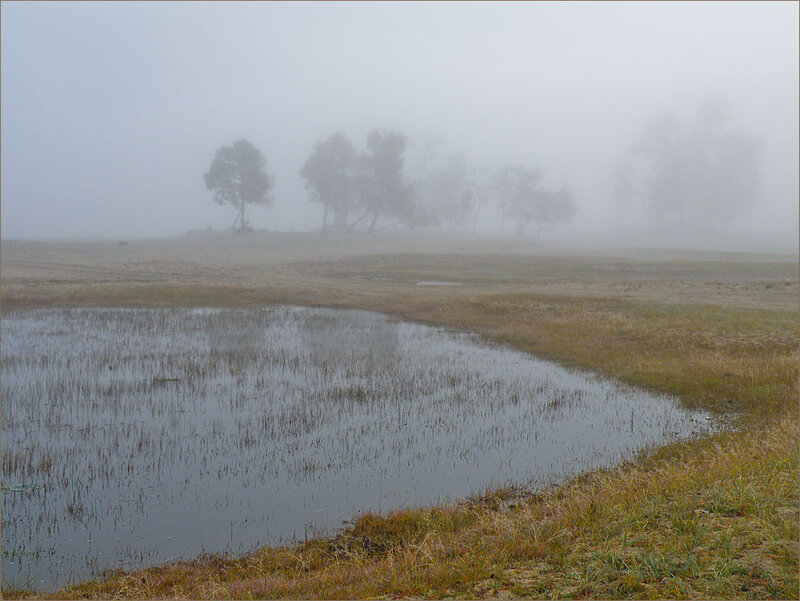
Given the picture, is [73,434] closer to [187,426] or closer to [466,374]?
[187,426]

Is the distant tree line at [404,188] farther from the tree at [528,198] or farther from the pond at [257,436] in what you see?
the pond at [257,436]

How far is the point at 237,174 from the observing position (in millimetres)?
94938

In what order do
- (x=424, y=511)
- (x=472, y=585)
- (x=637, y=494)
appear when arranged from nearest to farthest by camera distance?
(x=472, y=585) < (x=637, y=494) < (x=424, y=511)

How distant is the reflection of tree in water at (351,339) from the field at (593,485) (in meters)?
2.84

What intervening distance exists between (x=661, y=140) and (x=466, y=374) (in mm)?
108382

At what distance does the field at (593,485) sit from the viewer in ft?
19.4

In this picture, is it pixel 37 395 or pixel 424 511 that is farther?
pixel 37 395

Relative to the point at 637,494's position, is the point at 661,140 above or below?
above

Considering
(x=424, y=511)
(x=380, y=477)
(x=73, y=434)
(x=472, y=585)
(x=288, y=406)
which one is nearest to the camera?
(x=472, y=585)

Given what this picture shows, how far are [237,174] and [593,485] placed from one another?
93139 mm

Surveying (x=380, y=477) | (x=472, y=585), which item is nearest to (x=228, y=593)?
(x=472, y=585)

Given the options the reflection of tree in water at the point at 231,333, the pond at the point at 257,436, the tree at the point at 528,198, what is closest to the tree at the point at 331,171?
the tree at the point at 528,198

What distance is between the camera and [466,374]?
18.1 meters

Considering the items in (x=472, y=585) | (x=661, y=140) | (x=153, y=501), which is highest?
(x=661, y=140)
